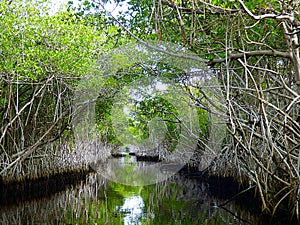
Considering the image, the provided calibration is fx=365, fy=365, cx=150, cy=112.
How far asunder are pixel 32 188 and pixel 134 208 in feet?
10.3

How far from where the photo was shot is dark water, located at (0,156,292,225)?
5.86 metres

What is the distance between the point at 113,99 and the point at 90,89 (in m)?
1.52

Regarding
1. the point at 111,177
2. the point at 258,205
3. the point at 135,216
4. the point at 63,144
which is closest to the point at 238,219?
the point at 258,205

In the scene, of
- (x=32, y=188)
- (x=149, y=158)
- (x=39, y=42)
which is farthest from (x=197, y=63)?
(x=149, y=158)

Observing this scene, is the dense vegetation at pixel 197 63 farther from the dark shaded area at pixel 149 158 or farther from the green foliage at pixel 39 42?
the dark shaded area at pixel 149 158

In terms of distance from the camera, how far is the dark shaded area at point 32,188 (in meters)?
7.43

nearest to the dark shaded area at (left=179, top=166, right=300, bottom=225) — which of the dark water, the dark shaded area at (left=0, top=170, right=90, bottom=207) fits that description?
the dark water

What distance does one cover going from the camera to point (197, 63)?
6.80 m

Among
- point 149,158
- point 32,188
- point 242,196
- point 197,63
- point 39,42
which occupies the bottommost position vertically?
point 149,158

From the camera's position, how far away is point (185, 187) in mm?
10273

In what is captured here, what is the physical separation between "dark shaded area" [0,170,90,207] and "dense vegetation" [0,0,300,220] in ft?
1.06

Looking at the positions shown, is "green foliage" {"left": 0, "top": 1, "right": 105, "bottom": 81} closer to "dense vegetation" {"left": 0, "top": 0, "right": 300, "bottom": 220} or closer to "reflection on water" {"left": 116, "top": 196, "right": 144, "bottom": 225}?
"dense vegetation" {"left": 0, "top": 0, "right": 300, "bottom": 220}

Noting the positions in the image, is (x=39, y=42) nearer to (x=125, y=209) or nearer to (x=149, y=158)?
(x=125, y=209)

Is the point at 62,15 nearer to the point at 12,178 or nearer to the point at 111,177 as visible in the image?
the point at 12,178
